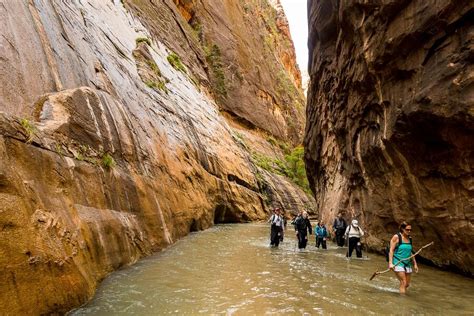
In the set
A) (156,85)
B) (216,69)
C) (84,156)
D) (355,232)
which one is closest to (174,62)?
(156,85)

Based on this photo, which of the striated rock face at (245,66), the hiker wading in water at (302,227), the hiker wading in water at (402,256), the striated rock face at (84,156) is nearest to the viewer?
the striated rock face at (84,156)

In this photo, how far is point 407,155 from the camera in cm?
1070

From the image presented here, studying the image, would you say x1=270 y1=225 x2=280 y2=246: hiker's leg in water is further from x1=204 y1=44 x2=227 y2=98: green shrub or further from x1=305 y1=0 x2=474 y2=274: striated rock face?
x1=204 y1=44 x2=227 y2=98: green shrub

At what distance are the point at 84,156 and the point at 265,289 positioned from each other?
4.90 metres

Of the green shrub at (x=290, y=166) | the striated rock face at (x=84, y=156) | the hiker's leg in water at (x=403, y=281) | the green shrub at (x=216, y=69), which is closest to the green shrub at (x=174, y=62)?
the striated rock face at (x=84, y=156)

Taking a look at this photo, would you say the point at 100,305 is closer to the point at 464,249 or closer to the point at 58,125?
the point at 58,125

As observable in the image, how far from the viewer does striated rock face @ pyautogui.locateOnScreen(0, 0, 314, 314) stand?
5.33 meters

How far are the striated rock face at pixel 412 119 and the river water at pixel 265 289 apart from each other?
5.33ft

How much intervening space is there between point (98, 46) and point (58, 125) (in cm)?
749

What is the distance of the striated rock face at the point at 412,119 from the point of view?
8656mm

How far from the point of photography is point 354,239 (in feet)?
41.6

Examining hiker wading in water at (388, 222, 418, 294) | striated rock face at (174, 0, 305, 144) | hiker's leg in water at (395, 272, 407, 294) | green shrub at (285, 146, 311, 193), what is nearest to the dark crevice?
green shrub at (285, 146, 311, 193)

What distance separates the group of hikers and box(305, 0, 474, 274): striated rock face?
38.3 inches

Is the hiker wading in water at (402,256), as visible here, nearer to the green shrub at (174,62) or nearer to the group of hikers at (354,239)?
the group of hikers at (354,239)
